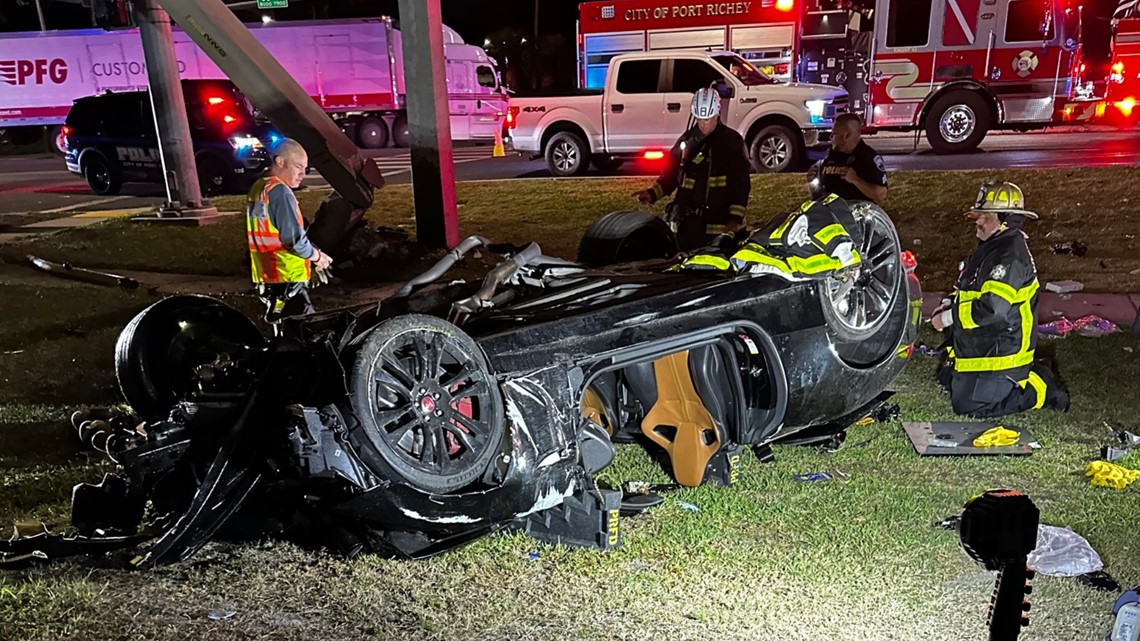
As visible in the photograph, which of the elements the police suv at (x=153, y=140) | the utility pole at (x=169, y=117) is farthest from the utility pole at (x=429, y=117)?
the police suv at (x=153, y=140)

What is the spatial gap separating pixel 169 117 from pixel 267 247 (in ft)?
21.7

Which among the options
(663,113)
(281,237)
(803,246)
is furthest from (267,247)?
(663,113)

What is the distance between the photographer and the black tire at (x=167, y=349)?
11.5 ft

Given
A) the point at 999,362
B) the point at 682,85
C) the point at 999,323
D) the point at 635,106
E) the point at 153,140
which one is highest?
the point at 682,85

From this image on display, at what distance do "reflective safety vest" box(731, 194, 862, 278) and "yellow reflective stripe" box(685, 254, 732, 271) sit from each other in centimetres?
5

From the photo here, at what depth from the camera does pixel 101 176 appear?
15.4 metres

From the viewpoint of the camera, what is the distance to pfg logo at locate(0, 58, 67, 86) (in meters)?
24.6

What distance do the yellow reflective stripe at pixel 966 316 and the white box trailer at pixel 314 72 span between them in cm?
1802

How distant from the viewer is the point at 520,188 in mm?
13344

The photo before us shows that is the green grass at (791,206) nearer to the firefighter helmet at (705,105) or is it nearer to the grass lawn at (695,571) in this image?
the firefighter helmet at (705,105)

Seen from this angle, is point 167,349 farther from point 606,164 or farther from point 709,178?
point 606,164

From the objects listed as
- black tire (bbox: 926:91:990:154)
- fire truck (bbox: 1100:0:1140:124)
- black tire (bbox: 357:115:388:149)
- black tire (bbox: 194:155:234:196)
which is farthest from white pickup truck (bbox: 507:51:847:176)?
black tire (bbox: 357:115:388:149)

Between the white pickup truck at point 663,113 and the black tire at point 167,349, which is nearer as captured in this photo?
the black tire at point 167,349

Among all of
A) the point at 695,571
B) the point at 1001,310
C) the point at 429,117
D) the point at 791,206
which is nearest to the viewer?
the point at 695,571
